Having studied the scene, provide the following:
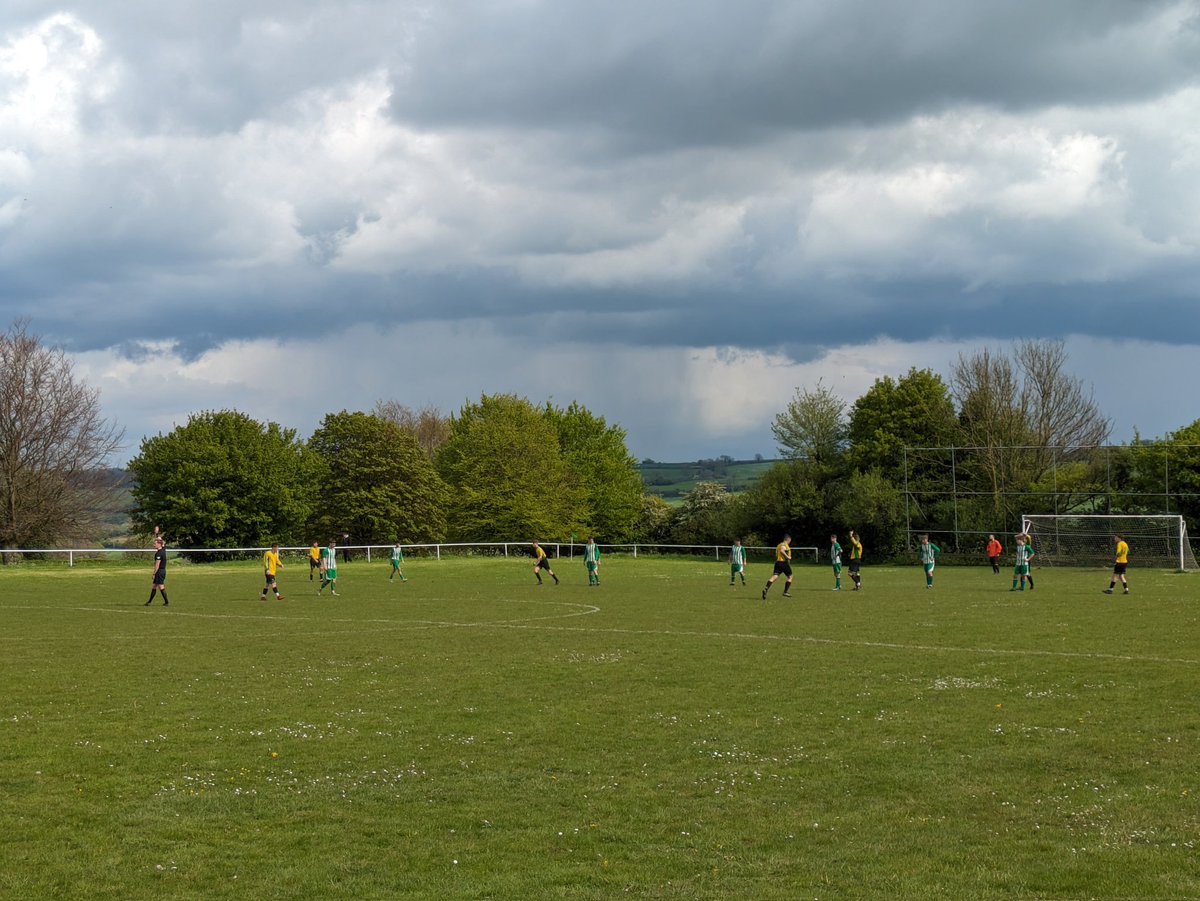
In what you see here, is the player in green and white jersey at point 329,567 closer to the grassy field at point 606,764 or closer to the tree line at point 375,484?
the grassy field at point 606,764

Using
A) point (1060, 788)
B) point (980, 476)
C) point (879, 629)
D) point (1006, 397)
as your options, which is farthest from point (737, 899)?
point (1006, 397)

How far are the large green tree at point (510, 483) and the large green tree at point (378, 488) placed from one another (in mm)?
3930

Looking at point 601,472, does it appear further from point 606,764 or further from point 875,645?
point 606,764

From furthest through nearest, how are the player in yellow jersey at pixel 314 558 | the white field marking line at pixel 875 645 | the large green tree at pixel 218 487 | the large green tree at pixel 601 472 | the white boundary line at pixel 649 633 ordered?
1. the large green tree at pixel 601 472
2. the large green tree at pixel 218 487
3. the player in yellow jersey at pixel 314 558
4. the white boundary line at pixel 649 633
5. the white field marking line at pixel 875 645

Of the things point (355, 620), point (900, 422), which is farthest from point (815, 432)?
point (355, 620)

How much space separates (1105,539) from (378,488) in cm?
5279

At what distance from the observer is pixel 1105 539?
205 feet

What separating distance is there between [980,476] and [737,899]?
77830 mm

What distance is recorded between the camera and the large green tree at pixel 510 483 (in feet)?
325

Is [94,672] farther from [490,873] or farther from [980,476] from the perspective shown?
[980,476]

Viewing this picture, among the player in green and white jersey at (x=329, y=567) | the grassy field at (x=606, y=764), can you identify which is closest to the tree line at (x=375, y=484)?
the player in green and white jersey at (x=329, y=567)

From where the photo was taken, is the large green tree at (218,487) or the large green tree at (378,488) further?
the large green tree at (378,488)

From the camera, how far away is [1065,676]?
756 inches

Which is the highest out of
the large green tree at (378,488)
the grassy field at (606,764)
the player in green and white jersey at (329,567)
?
the large green tree at (378,488)
